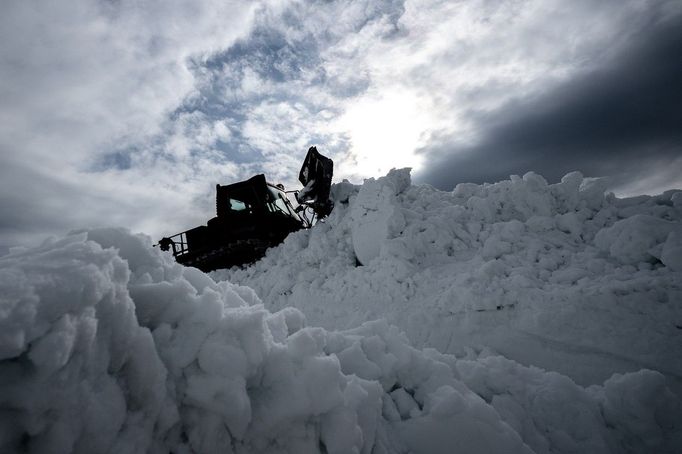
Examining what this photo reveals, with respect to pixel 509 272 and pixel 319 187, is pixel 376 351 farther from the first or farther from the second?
pixel 319 187

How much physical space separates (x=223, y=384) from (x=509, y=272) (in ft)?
17.6

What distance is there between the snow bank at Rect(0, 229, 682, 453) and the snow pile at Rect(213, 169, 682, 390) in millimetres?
1541

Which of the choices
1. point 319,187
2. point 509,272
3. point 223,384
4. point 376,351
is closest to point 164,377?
point 223,384

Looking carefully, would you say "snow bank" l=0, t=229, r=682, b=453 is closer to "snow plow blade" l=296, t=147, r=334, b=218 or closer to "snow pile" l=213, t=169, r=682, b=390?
"snow pile" l=213, t=169, r=682, b=390

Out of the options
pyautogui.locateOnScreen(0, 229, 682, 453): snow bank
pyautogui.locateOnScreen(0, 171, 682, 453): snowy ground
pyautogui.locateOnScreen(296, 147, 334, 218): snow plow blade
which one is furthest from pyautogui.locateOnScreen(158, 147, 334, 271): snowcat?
pyautogui.locateOnScreen(0, 229, 682, 453): snow bank

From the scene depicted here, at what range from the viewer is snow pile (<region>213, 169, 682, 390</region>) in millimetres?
4289

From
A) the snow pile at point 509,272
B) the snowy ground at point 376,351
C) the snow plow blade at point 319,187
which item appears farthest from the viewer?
the snow plow blade at point 319,187

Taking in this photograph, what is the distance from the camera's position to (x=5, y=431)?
1.13 meters

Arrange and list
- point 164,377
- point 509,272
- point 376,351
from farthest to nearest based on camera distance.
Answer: point 509,272 < point 376,351 < point 164,377

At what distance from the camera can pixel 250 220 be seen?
1155 cm

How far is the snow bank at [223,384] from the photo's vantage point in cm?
122

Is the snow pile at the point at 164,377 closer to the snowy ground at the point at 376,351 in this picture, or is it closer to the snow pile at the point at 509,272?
the snowy ground at the point at 376,351

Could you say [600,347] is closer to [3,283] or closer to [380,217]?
[380,217]

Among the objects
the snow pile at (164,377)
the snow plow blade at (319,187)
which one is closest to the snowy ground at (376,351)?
the snow pile at (164,377)
